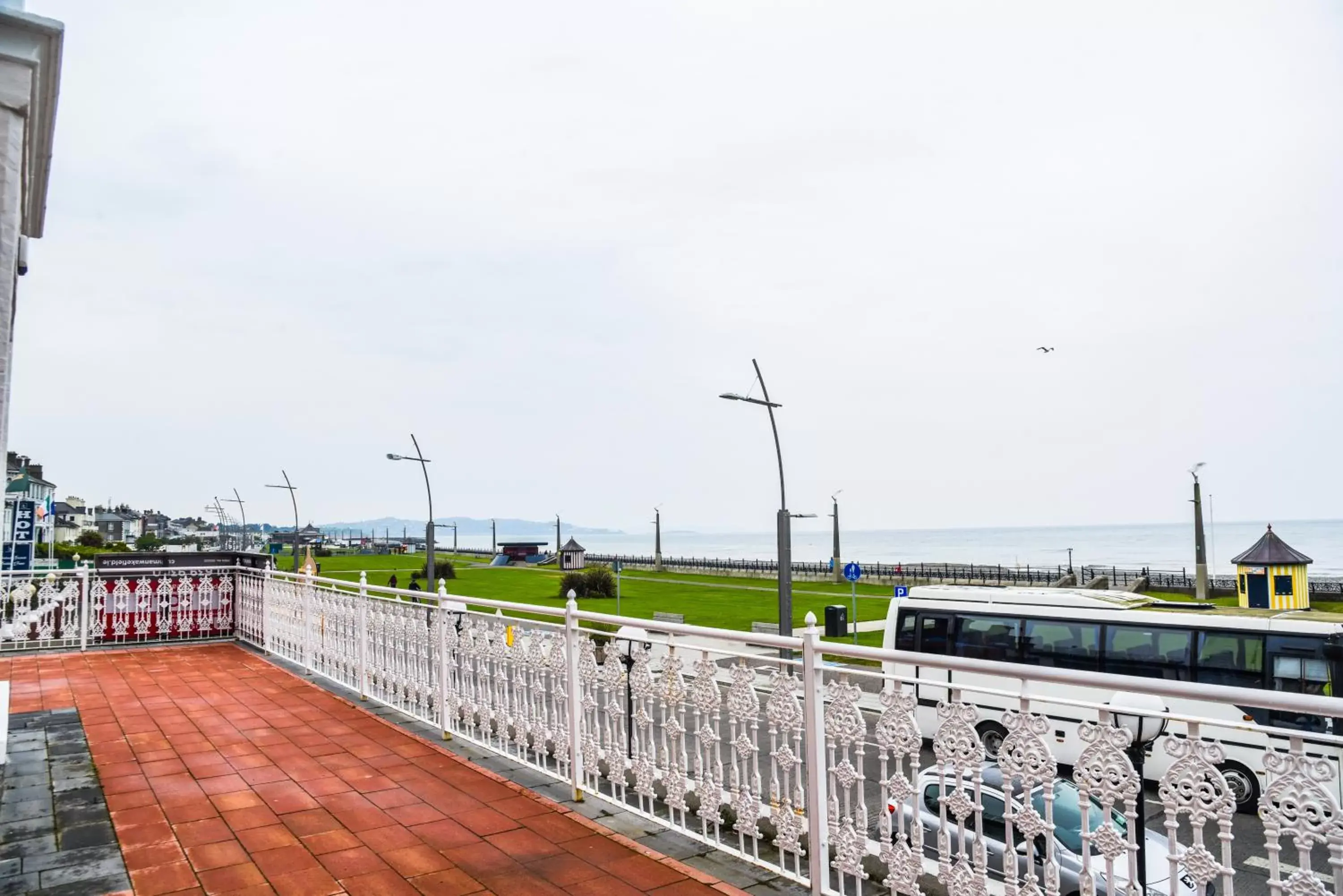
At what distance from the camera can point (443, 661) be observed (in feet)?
22.6

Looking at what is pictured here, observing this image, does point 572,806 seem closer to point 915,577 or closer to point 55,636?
point 55,636

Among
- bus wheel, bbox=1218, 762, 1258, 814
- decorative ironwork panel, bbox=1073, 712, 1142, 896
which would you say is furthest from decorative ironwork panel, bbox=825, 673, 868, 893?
bus wheel, bbox=1218, 762, 1258, 814

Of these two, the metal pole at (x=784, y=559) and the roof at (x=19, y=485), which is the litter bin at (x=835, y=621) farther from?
the roof at (x=19, y=485)

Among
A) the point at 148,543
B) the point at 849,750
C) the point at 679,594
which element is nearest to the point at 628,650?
the point at 849,750

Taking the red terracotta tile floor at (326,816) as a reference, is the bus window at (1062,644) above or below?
below

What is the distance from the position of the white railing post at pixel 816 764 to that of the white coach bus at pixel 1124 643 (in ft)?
19.5

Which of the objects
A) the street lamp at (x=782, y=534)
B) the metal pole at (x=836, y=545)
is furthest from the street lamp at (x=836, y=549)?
the street lamp at (x=782, y=534)

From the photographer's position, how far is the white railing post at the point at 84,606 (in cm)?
1221

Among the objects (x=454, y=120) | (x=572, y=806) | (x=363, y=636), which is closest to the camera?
(x=572, y=806)

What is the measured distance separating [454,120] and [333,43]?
3503 millimetres

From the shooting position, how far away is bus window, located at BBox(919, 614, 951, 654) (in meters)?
15.2

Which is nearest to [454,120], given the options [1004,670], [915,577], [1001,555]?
[1004,670]

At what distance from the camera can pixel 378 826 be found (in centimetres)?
467

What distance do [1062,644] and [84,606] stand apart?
50.8ft
